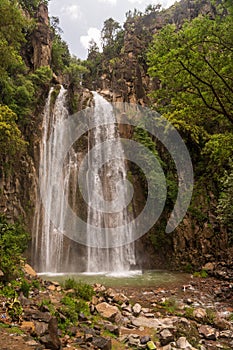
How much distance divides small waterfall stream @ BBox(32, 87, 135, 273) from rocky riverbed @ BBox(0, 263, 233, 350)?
20.2ft

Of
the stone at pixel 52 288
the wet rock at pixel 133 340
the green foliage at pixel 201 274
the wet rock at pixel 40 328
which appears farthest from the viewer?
the green foliage at pixel 201 274

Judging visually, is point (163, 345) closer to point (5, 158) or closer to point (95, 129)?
point (5, 158)

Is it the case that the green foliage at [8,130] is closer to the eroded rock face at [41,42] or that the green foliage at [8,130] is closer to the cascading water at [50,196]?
the cascading water at [50,196]

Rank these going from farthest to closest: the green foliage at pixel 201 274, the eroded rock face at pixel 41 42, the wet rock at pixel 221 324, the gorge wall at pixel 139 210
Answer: the eroded rock face at pixel 41 42 < the gorge wall at pixel 139 210 < the green foliage at pixel 201 274 < the wet rock at pixel 221 324

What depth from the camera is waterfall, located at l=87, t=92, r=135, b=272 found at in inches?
592

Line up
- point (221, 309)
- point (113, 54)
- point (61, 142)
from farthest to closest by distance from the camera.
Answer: point (113, 54) → point (61, 142) → point (221, 309)

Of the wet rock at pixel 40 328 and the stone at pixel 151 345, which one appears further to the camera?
the stone at pixel 151 345

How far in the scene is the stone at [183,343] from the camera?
4.76 metres

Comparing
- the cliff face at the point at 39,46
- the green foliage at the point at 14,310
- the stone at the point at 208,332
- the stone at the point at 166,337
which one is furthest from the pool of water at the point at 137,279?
the cliff face at the point at 39,46

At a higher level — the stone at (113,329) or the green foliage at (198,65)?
the green foliage at (198,65)

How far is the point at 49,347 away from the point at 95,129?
1604 cm

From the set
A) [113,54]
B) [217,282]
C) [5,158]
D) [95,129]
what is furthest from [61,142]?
[113,54]

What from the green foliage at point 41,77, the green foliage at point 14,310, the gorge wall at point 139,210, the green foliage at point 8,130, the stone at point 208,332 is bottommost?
the stone at point 208,332

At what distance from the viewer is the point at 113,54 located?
3484cm
